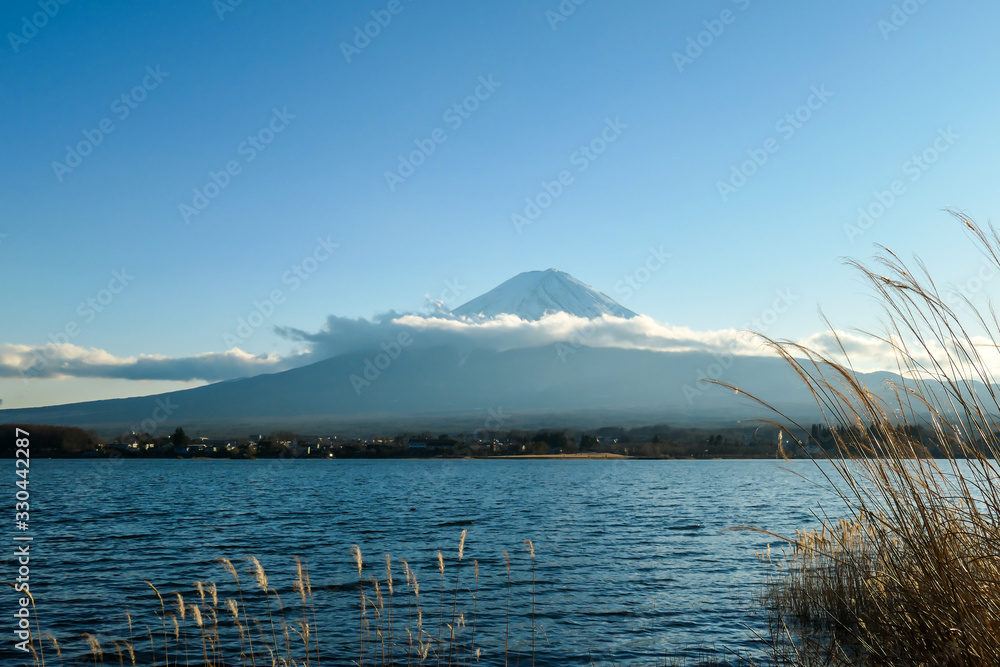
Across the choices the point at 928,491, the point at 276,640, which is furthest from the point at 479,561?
the point at 928,491

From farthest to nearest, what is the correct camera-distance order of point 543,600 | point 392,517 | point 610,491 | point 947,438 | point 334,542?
point 610,491, point 392,517, point 334,542, point 543,600, point 947,438

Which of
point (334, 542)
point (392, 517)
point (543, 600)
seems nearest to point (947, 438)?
point (543, 600)

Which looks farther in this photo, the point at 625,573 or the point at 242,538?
the point at 242,538

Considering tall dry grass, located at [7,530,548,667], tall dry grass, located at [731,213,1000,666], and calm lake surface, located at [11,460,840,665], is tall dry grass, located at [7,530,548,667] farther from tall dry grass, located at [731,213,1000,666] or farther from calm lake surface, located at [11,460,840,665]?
tall dry grass, located at [731,213,1000,666]

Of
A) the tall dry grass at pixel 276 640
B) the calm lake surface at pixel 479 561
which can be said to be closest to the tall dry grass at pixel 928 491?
the calm lake surface at pixel 479 561

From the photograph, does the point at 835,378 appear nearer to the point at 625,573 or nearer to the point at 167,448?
the point at 625,573

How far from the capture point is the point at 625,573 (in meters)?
19.5

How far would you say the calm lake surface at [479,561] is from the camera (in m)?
12.9

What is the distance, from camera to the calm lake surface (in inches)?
509

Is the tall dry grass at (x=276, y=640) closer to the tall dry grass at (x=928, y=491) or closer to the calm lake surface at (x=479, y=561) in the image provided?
the calm lake surface at (x=479, y=561)

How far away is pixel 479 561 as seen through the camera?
21.4 m

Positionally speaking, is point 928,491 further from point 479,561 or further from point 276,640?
point 479,561

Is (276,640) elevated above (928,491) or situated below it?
below

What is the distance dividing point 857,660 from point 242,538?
1093 inches
